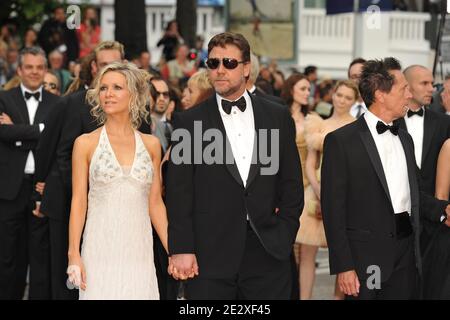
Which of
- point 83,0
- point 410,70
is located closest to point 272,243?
point 410,70

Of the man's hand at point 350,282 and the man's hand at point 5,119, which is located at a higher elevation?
the man's hand at point 5,119

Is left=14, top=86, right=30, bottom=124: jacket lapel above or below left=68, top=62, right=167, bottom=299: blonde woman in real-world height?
above

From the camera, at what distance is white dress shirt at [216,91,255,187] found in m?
7.17

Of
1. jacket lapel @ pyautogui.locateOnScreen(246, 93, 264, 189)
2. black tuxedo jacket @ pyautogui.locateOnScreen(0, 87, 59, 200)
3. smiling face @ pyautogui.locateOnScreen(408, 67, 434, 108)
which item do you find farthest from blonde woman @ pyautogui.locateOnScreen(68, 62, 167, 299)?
smiling face @ pyautogui.locateOnScreen(408, 67, 434, 108)

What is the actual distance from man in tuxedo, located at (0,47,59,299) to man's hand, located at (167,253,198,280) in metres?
3.15

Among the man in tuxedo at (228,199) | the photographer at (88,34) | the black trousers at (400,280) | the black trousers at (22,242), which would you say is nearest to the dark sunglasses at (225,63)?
the man in tuxedo at (228,199)

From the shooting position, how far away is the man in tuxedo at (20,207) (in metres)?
10.0

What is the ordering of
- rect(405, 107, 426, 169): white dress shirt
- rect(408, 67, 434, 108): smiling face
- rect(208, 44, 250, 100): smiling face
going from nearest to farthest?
rect(208, 44, 250, 100): smiling face, rect(405, 107, 426, 169): white dress shirt, rect(408, 67, 434, 108): smiling face

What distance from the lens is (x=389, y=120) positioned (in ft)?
25.1

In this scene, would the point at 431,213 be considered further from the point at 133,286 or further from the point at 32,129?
the point at 32,129

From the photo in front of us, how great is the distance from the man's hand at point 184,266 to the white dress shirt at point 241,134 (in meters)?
0.60

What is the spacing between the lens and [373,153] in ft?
24.5

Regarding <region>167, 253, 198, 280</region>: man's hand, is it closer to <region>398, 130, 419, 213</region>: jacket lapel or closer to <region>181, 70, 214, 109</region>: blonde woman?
<region>398, 130, 419, 213</region>: jacket lapel

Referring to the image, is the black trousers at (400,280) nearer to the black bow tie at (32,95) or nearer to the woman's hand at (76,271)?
the woman's hand at (76,271)
